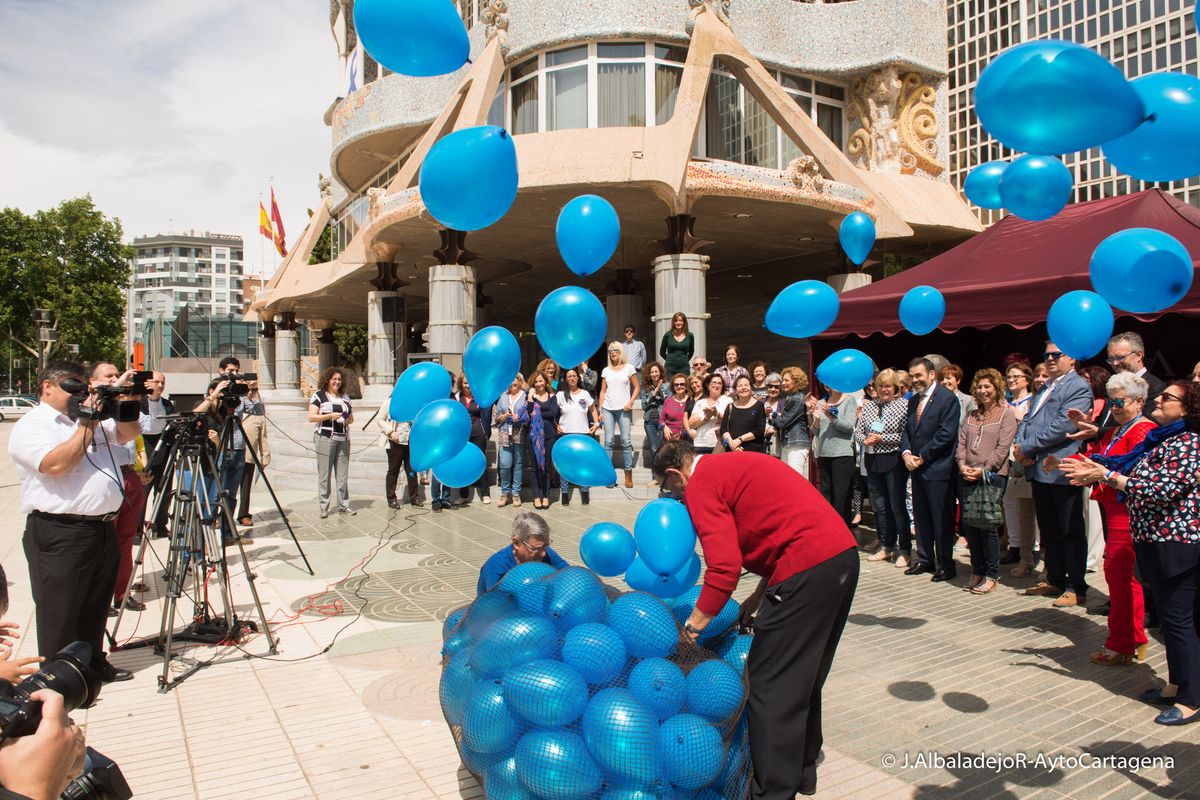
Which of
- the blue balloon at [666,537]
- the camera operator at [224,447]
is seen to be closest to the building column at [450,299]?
the camera operator at [224,447]

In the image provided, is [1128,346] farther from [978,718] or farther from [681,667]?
[681,667]

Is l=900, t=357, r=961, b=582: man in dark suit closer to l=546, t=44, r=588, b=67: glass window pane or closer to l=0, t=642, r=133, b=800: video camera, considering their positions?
l=0, t=642, r=133, b=800: video camera

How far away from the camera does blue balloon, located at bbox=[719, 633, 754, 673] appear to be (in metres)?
3.44

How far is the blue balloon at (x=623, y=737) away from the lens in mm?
2877

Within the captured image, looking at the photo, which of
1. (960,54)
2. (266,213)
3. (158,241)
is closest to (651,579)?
(266,213)

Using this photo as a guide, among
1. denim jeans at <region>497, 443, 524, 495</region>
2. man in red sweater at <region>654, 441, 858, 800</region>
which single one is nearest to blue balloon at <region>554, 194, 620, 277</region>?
man in red sweater at <region>654, 441, 858, 800</region>

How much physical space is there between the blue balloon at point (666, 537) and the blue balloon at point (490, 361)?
1802mm

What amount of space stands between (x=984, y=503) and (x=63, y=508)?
6728mm

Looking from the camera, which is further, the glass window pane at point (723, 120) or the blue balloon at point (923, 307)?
the glass window pane at point (723, 120)

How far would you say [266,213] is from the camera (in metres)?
39.8

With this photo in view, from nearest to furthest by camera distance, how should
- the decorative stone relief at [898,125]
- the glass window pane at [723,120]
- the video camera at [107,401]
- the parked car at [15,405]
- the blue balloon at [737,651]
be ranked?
the blue balloon at [737,651] < the video camera at [107,401] < the glass window pane at [723,120] < the decorative stone relief at [898,125] < the parked car at [15,405]

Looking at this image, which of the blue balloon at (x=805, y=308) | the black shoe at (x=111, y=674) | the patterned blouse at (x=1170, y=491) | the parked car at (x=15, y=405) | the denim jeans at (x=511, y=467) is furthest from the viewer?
the parked car at (x=15, y=405)

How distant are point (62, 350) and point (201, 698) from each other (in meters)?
57.7

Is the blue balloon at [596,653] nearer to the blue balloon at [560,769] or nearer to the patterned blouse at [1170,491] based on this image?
the blue balloon at [560,769]
